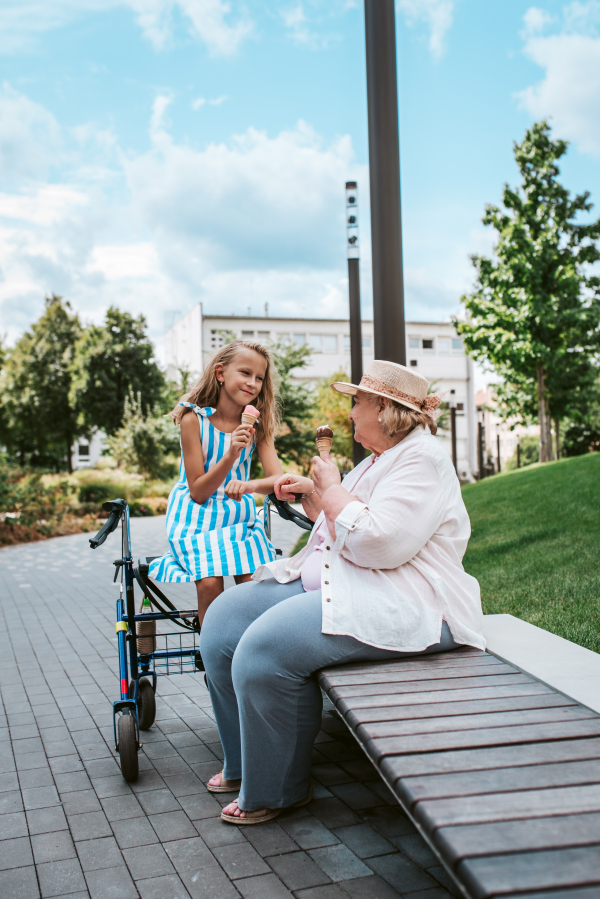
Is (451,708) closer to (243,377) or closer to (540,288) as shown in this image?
(243,377)

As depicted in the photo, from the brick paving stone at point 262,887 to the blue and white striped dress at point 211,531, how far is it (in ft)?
4.17

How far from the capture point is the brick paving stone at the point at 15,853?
2533mm

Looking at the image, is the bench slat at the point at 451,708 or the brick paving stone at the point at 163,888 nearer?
the bench slat at the point at 451,708

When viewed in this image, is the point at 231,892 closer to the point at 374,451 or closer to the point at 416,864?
the point at 416,864

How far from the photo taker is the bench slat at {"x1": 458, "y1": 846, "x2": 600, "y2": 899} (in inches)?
52.2

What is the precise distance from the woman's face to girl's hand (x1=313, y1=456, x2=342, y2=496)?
200 millimetres

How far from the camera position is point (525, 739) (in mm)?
1931

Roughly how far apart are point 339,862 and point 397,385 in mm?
1627

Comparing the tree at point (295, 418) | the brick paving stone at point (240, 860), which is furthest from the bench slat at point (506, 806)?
the tree at point (295, 418)

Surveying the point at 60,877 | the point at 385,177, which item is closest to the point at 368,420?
the point at 60,877

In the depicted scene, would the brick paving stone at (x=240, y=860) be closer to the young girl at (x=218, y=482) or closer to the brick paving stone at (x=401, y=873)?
the brick paving stone at (x=401, y=873)

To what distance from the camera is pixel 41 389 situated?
39750 mm

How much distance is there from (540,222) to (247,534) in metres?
20.5

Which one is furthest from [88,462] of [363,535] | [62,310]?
[363,535]
